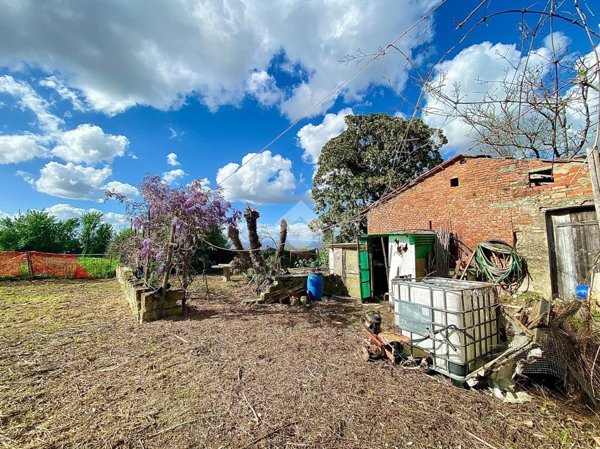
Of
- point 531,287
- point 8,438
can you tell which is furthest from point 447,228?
point 8,438

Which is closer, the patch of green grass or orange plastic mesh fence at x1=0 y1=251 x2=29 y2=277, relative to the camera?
orange plastic mesh fence at x1=0 y1=251 x2=29 y2=277

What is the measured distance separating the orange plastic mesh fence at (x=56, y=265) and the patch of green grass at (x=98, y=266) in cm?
22

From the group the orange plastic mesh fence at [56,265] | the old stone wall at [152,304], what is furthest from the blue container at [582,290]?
the orange plastic mesh fence at [56,265]

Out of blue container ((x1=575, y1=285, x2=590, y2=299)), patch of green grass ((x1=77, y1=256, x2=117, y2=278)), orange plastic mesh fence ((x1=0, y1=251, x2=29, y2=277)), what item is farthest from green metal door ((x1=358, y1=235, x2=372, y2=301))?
orange plastic mesh fence ((x1=0, y1=251, x2=29, y2=277))

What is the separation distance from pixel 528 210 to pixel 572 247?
125 cm

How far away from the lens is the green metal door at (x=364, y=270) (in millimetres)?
8891

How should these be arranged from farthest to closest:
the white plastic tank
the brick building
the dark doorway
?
the dark doorway → the brick building → the white plastic tank

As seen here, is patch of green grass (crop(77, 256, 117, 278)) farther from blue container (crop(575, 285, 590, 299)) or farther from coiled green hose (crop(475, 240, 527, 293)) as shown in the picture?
blue container (crop(575, 285, 590, 299))

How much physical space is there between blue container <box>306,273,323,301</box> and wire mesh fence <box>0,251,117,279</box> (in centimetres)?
1181

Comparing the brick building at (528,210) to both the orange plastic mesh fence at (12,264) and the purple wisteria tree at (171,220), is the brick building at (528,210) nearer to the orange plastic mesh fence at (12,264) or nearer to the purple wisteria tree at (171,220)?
Answer: the purple wisteria tree at (171,220)

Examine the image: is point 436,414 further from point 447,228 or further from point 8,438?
point 447,228

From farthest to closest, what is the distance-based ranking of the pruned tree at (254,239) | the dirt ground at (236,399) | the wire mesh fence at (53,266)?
the wire mesh fence at (53,266) < the pruned tree at (254,239) < the dirt ground at (236,399)

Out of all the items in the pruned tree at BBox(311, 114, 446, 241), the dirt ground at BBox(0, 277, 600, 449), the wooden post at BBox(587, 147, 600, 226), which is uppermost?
the pruned tree at BBox(311, 114, 446, 241)

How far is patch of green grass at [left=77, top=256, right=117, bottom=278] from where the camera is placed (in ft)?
47.0
